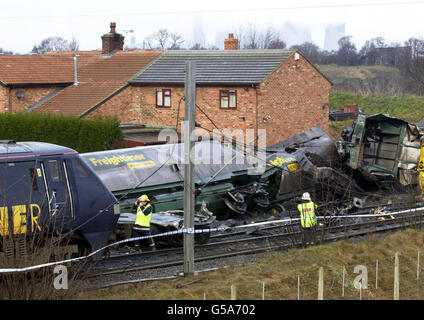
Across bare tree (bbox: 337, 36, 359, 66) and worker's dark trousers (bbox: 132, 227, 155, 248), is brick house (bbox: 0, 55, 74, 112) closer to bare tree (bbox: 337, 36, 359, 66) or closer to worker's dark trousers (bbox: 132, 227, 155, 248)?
worker's dark trousers (bbox: 132, 227, 155, 248)

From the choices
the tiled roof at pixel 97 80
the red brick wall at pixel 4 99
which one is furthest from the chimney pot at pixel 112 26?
the red brick wall at pixel 4 99

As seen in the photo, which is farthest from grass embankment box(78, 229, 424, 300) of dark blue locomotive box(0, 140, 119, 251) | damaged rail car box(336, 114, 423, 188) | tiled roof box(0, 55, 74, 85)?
tiled roof box(0, 55, 74, 85)

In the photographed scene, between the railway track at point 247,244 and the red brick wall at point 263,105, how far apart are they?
13.6 meters

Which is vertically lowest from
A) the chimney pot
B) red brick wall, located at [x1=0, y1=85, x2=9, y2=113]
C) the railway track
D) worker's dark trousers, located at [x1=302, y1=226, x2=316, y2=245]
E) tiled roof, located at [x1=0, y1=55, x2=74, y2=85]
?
the railway track

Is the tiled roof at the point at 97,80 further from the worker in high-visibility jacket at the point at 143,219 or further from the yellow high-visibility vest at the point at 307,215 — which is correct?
the yellow high-visibility vest at the point at 307,215

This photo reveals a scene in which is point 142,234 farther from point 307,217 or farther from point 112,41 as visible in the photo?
point 112,41

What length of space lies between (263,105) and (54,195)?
20713 millimetres

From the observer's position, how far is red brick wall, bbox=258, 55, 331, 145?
31473 mm

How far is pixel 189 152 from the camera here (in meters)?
11.2

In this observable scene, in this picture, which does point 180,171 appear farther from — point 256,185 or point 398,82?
point 398,82

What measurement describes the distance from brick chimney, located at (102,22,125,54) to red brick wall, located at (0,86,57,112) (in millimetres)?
6148

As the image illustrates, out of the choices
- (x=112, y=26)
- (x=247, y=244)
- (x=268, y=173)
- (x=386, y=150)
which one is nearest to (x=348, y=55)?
(x=112, y=26)
